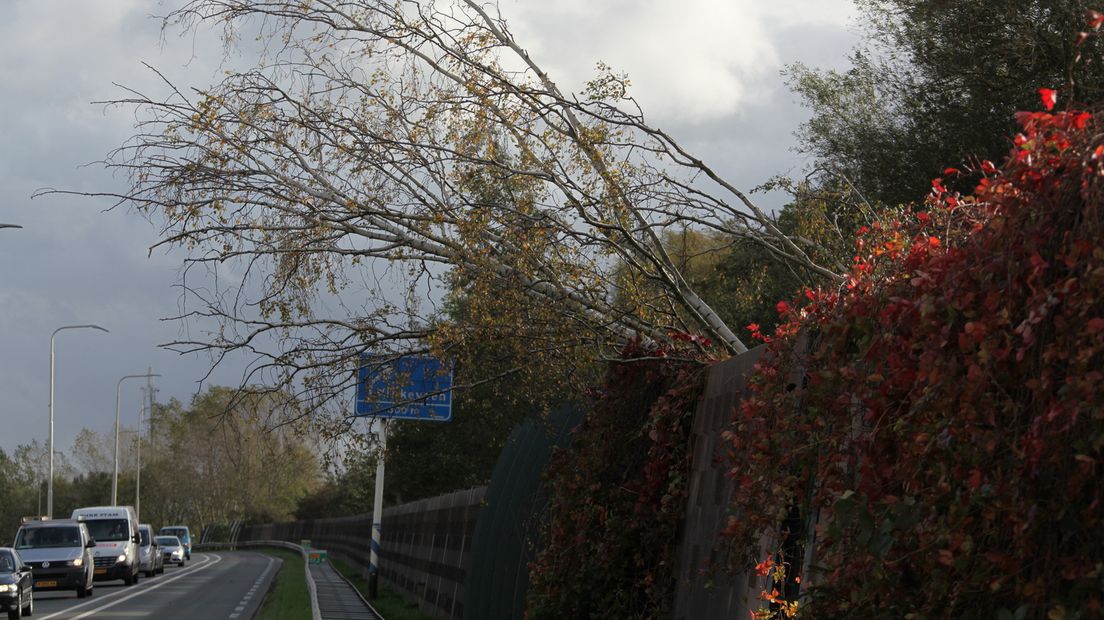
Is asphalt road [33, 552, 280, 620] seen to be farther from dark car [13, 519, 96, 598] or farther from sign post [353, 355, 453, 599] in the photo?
sign post [353, 355, 453, 599]

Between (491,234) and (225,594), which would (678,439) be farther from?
(225,594)

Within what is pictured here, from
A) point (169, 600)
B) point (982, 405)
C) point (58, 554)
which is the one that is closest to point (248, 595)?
point (169, 600)

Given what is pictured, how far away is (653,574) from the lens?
32.1 ft

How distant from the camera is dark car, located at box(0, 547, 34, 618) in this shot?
2320 cm

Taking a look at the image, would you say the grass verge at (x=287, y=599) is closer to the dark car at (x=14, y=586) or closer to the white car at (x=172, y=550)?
the dark car at (x=14, y=586)

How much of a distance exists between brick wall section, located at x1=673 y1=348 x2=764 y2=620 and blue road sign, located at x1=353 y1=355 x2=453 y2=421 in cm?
428

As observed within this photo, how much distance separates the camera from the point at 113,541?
40.2m

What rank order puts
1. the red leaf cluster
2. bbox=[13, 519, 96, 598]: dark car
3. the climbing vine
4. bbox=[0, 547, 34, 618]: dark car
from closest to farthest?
the red leaf cluster → the climbing vine → bbox=[0, 547, 34, 618]: dark car → bbox=[13, 519, 96, 598]: dark car

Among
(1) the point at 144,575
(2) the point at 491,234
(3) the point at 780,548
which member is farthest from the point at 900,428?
(1) the point at 144,575

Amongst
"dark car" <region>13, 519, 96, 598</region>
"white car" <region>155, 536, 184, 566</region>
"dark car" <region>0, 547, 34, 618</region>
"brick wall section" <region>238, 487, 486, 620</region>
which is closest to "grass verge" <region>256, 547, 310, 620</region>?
"brick wall section" <region>238, 487, 486, 620</region>

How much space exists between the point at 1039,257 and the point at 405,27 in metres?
8.70

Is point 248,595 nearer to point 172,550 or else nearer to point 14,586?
point 14,586

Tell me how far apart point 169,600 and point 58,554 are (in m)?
3.91

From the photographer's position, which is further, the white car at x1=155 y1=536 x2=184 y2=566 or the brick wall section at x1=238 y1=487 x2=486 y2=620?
the white car at x1=155 y1=536 x2=184 y2=566
